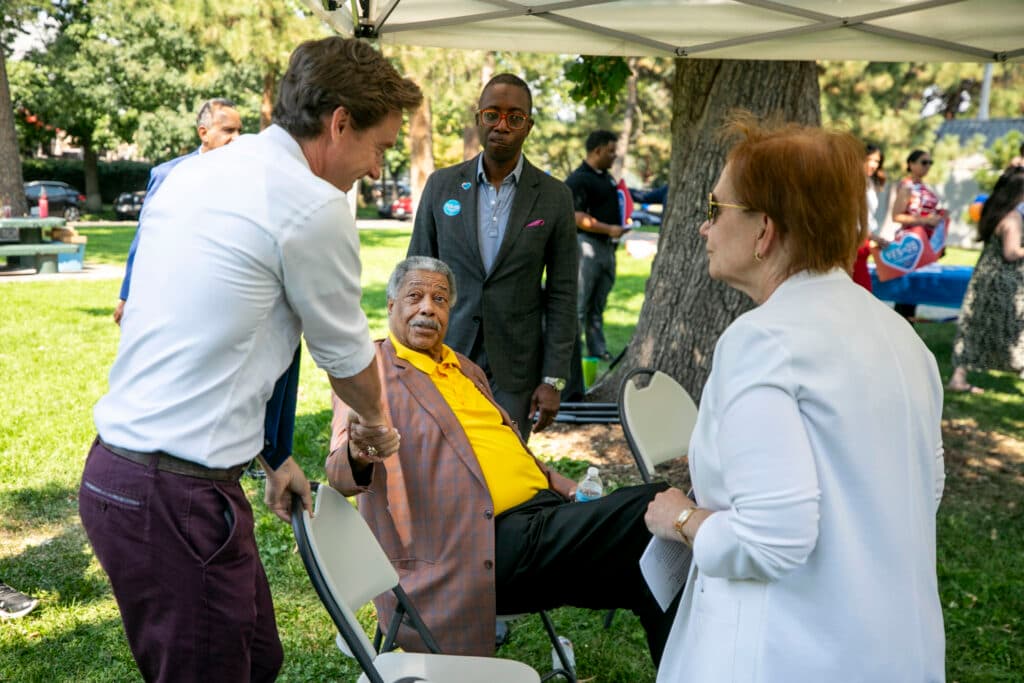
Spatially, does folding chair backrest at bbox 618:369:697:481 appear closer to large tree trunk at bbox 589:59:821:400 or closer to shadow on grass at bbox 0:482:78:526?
large tree trunk at bbox 589:59:821:400

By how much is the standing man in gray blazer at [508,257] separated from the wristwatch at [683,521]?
2.12 metres

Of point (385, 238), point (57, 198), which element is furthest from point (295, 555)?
point (57, 198)

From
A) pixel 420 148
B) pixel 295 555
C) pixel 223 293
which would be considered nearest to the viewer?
pixel 223 293

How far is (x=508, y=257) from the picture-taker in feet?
12.7

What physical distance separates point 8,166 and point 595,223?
41.7ft

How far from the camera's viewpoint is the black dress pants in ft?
9.15

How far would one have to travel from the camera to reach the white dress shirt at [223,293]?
1.79 metres

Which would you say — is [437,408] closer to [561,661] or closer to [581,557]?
[581,557]

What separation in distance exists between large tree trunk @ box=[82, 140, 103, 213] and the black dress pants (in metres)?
36.0

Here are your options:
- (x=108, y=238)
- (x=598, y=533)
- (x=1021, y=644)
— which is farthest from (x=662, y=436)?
(x=108, y=238)

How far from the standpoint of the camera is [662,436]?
3.73 metres

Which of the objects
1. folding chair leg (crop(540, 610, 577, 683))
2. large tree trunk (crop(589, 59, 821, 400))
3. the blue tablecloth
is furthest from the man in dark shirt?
folding chair leg (crop(540, 610, 577, 683))

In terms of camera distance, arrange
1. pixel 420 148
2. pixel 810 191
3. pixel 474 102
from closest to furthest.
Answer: pixel 810 191 → pixel 474 102 → pixel 420 148

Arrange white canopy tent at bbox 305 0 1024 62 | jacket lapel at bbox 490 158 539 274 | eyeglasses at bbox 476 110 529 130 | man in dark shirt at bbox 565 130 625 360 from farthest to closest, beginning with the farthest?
1. man in dark shirt at bbox 565 130 625 360
2. white canopy tent at bbox 305 0 1024 62
3. jacket lapel at bbox 490 158 539 274
4. eyeglasses at bbox 476 110 529 130
